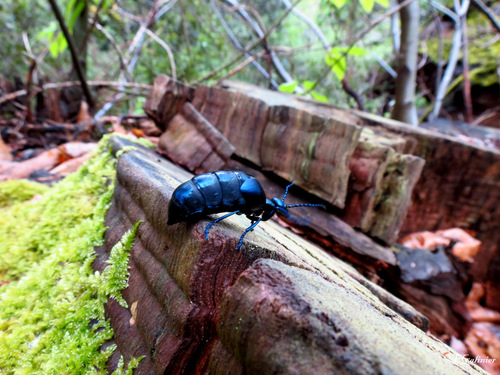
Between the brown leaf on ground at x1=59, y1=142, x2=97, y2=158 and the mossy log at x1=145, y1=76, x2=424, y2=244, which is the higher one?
the mossy log at x1=145, y1=76, x2=424, y2=244

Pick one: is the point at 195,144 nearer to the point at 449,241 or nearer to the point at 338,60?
the point at 338,60

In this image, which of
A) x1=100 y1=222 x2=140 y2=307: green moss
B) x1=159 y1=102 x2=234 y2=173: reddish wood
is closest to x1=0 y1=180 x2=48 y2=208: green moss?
x1=159 y1=102 x2=234 y2=173: reddish wood

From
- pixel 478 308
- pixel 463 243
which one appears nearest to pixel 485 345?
pixel 478 308

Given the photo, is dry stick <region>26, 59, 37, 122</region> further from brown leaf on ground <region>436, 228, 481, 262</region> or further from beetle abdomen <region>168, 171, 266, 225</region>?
brown leaf on ground <region>436, 228, 481, 262</region>

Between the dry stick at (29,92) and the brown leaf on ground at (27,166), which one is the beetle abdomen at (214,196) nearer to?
the brown leaf on ground at (27,166)

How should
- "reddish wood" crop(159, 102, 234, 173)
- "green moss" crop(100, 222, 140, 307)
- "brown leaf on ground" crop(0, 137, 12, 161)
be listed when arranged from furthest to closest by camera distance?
1. "brown leaf on ground" crop(0, 137, 12, 161)
2. "reddish wood" crop(159, 102, 234, 173)
3. "green moss" crop(100, 222, 140, 307)

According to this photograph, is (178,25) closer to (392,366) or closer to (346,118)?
(346,118)

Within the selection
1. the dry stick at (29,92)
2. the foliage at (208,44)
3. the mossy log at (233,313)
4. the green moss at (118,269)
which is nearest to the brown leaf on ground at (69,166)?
the dry stick at (29,92)
